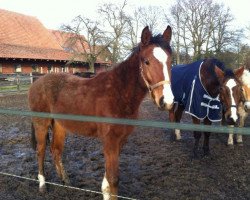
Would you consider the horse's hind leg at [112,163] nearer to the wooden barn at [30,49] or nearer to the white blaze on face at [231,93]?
the white blaze on face at [231,93]

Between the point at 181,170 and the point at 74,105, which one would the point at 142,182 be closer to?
the point at 181,170

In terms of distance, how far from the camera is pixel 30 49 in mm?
32219

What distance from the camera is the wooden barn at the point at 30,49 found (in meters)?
29.5

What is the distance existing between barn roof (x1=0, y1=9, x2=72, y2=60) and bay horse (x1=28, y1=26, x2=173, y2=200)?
82.6ft

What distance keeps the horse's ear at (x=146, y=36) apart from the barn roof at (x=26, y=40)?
26835mm

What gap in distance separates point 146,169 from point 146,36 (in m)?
2.76

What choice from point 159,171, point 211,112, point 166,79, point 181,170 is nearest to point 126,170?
point 159,171

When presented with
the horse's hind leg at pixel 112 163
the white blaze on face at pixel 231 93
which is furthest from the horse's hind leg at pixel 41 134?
the white blaze on face at pixel 231 93

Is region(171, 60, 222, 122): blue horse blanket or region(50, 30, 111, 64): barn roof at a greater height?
region(50, 30, 111, 64): barn roof

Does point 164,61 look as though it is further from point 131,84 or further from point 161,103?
point 131,84

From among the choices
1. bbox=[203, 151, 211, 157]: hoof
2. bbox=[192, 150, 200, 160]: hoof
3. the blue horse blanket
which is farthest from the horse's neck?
bbox=[203, 151, 211, 157]: hoof

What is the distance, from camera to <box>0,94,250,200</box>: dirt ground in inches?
162

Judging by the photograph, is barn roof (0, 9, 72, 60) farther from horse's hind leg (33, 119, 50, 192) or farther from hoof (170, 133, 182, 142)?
horse's hind leg (33, 119, 50, 192)

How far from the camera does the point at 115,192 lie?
11.2 feet
